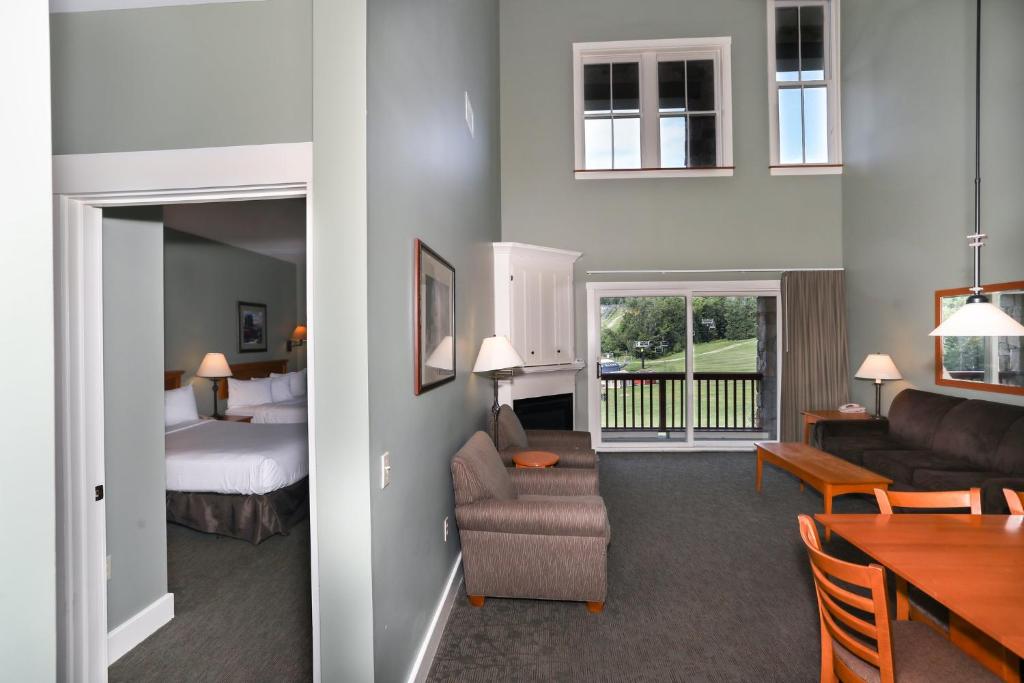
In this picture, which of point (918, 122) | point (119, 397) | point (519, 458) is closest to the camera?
point (119, 397)

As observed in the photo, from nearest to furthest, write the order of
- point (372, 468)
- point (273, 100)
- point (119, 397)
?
1. point (372, 468)
2. point (273, 100)
3. point (119, 397)

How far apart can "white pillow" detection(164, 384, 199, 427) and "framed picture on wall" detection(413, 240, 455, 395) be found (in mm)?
3462

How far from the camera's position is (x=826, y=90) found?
19.7 ft

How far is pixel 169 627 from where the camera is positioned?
255cm

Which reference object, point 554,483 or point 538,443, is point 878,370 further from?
point 554,483

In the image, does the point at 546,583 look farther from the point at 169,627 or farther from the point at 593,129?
the point at 593,129

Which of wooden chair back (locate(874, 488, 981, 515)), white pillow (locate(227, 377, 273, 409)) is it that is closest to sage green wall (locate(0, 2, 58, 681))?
wooden chair back (locate(874, 488, 981, 515))

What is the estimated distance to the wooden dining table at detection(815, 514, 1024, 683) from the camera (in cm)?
134

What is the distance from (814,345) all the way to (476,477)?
4976 mm

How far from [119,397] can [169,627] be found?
1.21m

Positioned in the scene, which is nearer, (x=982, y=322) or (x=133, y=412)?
(x=982, y=322)

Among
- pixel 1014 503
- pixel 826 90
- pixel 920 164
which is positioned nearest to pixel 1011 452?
pixel 1014 503

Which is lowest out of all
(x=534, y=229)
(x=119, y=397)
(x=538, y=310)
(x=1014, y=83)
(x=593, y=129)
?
(x=119, y=397)

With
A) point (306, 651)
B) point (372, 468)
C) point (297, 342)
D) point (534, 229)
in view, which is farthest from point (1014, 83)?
point (297, 342)
